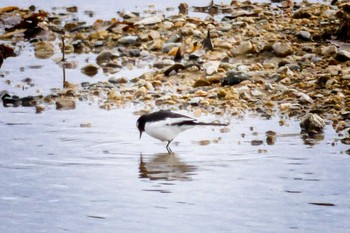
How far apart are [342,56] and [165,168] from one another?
201 inches

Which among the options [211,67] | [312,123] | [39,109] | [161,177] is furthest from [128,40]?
[161,177]

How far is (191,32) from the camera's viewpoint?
1744 centimetres

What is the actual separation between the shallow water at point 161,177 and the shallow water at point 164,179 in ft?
0.03

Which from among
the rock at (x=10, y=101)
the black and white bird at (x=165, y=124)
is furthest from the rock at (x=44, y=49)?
the black and white bird at (x=165, y=124)

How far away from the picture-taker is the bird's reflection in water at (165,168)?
1011 cm

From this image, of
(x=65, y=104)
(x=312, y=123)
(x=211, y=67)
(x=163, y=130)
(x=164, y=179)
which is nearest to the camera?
(x=164, y=179)

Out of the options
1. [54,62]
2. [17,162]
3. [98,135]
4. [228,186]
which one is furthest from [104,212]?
→ [54,62]

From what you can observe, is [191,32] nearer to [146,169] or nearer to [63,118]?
[63,118]

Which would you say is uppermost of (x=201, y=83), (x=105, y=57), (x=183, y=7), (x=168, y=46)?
(x=183, y=7)

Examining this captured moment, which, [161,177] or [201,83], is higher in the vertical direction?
[201,83]

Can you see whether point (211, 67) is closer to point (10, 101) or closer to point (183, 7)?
point (10, 101)

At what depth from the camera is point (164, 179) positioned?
10039 millimetres

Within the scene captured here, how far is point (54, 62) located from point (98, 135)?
5299 mm

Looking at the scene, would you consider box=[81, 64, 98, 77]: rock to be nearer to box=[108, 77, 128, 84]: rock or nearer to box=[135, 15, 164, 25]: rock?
box=[108, 77, 128, 84]: rock
